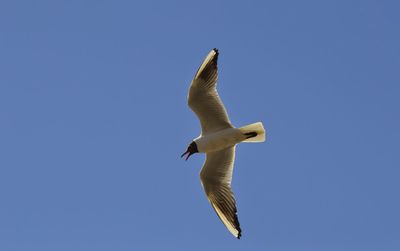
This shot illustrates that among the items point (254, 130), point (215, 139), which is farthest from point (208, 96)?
point (254, 130)

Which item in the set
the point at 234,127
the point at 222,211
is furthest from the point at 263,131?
the point at 222,211

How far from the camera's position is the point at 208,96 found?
57.7 feet

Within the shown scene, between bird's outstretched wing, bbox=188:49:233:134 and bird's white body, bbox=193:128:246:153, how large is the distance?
236 mm

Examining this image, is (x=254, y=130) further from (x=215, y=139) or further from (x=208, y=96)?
(x=208, y=96)

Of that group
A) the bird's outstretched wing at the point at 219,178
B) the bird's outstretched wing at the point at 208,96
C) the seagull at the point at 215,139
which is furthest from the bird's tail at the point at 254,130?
the bird's outstretched wing at the point at 219,178

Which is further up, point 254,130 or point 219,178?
point 254,130

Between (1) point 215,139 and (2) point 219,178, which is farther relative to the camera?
(2) point 219,178

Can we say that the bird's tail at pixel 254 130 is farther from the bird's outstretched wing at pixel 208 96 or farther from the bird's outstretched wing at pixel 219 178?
the bird's outstretched wing at pixel 219 178

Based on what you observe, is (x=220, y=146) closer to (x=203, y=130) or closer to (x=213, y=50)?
(x=203, y=130)

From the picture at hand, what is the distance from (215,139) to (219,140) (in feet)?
0.24

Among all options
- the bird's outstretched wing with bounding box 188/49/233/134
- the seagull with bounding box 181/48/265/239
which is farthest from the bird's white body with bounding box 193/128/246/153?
the bird's outstretched wing with bounding box 188/49/233/134

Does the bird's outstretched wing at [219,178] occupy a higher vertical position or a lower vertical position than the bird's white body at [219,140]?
lower

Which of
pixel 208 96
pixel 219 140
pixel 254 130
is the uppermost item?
pixel 208 96

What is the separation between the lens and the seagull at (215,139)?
17578 mm
